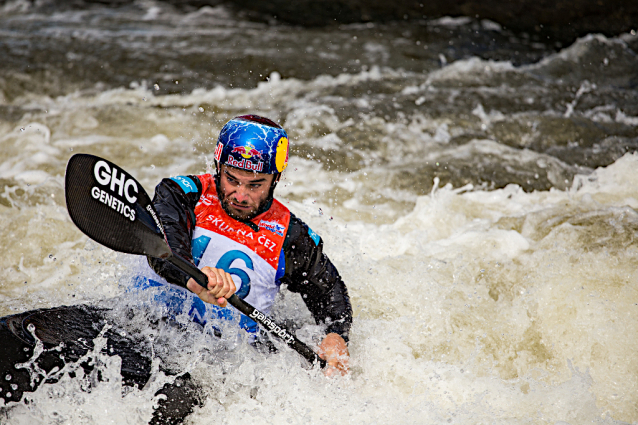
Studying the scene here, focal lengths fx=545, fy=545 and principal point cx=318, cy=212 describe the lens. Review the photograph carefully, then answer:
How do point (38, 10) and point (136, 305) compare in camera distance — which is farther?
point (38, 10)

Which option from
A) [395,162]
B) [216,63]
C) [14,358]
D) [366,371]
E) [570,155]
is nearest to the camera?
[14,358]

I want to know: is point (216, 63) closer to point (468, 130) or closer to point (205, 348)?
point (468, 130)

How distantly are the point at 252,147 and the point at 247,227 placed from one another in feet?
1.54

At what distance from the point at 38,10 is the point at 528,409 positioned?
11.0m

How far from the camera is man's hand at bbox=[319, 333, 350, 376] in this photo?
9.74 feet

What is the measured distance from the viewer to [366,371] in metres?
3.14

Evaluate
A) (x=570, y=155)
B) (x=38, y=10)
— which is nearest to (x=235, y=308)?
(x=570, y=155)

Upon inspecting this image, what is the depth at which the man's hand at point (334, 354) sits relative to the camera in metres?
2.97

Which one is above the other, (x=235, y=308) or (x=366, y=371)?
(x=235, y=308)

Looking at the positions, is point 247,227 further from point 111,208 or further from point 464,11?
point 464,11

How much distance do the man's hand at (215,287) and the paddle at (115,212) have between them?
1.4 inches

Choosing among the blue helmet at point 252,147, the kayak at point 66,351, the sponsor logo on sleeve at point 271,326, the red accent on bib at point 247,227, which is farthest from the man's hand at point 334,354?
the blue helmet at point 252,147

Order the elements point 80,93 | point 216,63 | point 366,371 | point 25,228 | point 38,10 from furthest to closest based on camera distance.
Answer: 1. point 38,10
2. point 216,63
3. point 80,93
4. point 25,228
5. point 366,371

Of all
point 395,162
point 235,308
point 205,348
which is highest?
point 235,308
